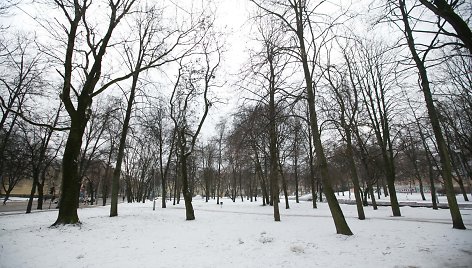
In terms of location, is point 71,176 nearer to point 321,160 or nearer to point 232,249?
point 232,249

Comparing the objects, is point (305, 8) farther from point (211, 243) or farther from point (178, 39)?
point (211, 243)

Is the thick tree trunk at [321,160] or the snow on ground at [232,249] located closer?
the snow on ground at [232,249]

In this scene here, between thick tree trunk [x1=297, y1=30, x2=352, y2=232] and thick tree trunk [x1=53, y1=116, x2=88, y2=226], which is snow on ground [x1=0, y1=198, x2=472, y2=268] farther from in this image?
thick tree trunk [x1=53, y1=116, x2=88, y2=226]

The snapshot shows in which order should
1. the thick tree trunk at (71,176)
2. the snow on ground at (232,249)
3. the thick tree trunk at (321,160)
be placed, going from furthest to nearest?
the thick tree trunk at (71,176) → the thick tree trunk at (321,160) → the snow on ground at (232,249)

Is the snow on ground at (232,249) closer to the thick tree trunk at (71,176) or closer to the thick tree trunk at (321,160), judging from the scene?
the thick tree trunk at (321,160)

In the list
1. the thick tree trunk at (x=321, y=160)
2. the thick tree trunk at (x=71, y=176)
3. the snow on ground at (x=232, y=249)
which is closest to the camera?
the snow on ground at (x=232, y=249)

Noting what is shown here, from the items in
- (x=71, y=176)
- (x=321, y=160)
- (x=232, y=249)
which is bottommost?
(x=232, y=249)

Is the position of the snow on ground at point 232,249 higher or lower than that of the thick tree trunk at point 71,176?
lower

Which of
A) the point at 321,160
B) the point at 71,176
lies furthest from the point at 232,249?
the point at 71,176

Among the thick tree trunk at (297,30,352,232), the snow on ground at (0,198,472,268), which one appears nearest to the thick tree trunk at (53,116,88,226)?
the snow on ground at (0,198,472,268)

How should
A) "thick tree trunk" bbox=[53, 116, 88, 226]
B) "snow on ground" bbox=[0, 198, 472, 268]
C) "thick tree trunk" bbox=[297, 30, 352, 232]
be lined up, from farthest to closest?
1. "thick tree trunk" bbox=[53, 116, 88, 226]
2. "thick tree trunk" bbox=[297, 30, 352, 232]
3. "snow on ground" bbox=[0, 198, 472, 268]

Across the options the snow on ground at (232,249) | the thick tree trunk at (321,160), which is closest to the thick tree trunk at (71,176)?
the snow on ground at (232,249)

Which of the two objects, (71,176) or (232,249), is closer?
(232,249)

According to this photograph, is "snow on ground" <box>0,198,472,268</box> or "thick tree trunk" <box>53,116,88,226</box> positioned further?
"thick tree trunk" <box>53,116,88,226</box>
